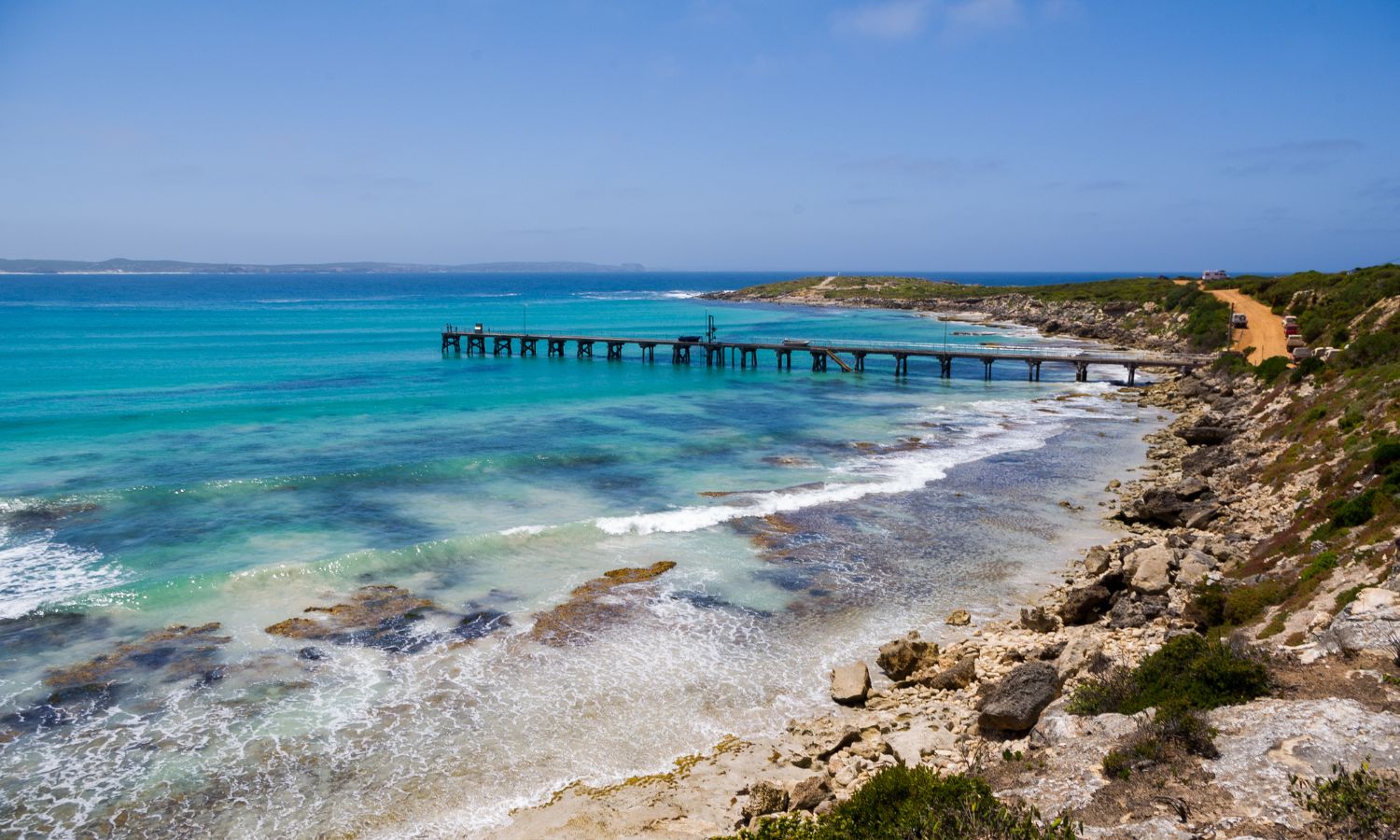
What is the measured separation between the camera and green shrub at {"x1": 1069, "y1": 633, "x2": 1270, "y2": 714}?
10.2m

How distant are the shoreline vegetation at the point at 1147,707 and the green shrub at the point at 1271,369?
47.8ft

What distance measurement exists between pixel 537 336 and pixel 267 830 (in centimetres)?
6421

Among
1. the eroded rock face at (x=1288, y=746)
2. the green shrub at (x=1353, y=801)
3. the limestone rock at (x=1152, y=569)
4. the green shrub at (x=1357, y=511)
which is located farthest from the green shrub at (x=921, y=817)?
the green shrub at (x=1357, y=511)

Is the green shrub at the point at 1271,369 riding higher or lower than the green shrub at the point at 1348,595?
higher

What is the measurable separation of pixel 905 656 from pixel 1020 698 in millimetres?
3311

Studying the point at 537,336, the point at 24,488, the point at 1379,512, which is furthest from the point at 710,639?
the point at 537,336

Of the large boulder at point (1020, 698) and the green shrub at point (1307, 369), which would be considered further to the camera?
the green shrub at point (1307, 369)

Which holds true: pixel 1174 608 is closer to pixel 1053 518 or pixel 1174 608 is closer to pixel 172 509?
pixel 1053 518

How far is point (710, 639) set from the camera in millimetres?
17453

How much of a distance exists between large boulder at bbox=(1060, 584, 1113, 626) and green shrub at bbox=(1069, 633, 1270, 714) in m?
4.77

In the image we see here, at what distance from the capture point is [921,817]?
8539 millimetres

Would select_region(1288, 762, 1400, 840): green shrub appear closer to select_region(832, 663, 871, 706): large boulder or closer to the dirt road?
select_region(832, 663, 871, 706): large boulder

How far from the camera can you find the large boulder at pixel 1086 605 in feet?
56.1

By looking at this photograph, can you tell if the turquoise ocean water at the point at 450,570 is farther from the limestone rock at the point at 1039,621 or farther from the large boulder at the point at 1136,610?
the large boulder at the point at 1136,610
